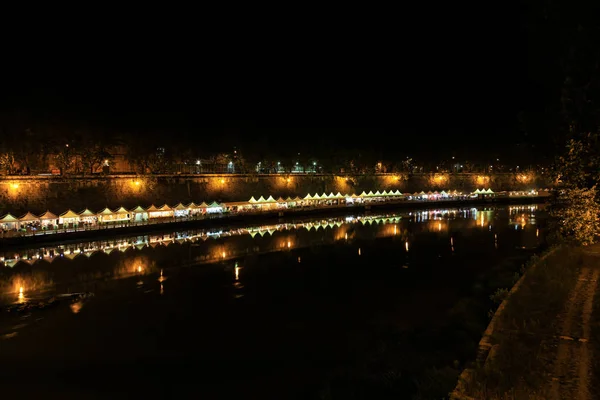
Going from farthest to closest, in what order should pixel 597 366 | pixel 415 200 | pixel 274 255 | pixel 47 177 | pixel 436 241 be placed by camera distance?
pixel 415 200 < pixel 47 177 < pixel 436 241 < pixel 274 255 < pixel 597 366

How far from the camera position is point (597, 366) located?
7.11m

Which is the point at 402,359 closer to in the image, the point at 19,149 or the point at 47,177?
the point at 47,177

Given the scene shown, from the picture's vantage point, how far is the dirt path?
21.5ft

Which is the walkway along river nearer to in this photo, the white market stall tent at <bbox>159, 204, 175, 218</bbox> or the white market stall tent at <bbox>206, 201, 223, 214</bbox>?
the white market stall tent at <bbox>159, 204, 175, 218</bbox>

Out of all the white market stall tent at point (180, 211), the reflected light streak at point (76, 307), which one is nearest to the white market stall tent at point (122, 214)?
the white market stall tent at point (180, 211)

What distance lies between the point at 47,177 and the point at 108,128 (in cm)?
1299

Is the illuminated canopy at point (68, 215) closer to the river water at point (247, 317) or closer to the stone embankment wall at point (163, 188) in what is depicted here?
the river water at point (247, 317)

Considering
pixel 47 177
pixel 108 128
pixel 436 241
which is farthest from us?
pixel 108 128

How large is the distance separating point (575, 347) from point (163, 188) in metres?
39.4

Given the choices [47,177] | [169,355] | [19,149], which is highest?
[19,149]

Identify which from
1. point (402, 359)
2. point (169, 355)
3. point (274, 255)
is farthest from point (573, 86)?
point (274, 255)

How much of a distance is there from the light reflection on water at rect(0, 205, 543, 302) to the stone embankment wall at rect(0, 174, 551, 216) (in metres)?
9.47

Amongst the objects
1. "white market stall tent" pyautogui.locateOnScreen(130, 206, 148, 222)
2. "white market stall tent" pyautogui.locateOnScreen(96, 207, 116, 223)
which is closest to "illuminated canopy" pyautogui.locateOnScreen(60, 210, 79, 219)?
"white market stall tent" pyautogui.locateOnScreen(96, 207, 116, 223)

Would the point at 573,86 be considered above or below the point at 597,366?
above
